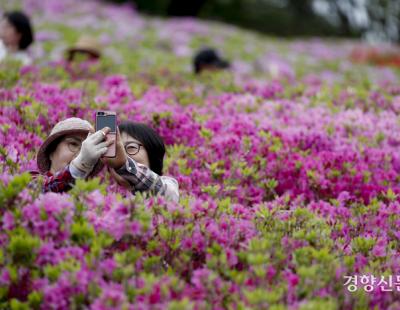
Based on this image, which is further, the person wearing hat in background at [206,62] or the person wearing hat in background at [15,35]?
the person wearing hat in background at [206,62]

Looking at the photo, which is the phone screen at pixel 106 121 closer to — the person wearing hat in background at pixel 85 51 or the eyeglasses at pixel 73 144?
the eyeglasses at pixel 73 144

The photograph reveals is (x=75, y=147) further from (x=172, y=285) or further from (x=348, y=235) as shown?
(x=348, y=235)

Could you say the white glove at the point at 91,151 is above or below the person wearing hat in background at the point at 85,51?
above

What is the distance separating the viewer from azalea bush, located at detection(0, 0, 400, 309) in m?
3.25

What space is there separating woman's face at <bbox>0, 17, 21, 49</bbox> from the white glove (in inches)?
235

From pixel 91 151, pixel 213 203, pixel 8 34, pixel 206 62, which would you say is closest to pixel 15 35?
pixel 8 34

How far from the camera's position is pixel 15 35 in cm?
928

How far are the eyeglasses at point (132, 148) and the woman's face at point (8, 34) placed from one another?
5.48m

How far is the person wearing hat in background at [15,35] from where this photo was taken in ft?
30.0

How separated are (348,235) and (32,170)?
2.25 metres

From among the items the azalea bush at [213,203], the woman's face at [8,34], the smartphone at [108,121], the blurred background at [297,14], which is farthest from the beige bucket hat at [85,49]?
the blurred background at [297,14]

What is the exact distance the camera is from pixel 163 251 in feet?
11.9

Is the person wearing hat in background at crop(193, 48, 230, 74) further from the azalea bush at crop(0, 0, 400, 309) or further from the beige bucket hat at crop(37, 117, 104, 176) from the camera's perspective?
the beige bucket hat at crop(37, 117, 104, 176)

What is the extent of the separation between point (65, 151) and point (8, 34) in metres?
5.49
